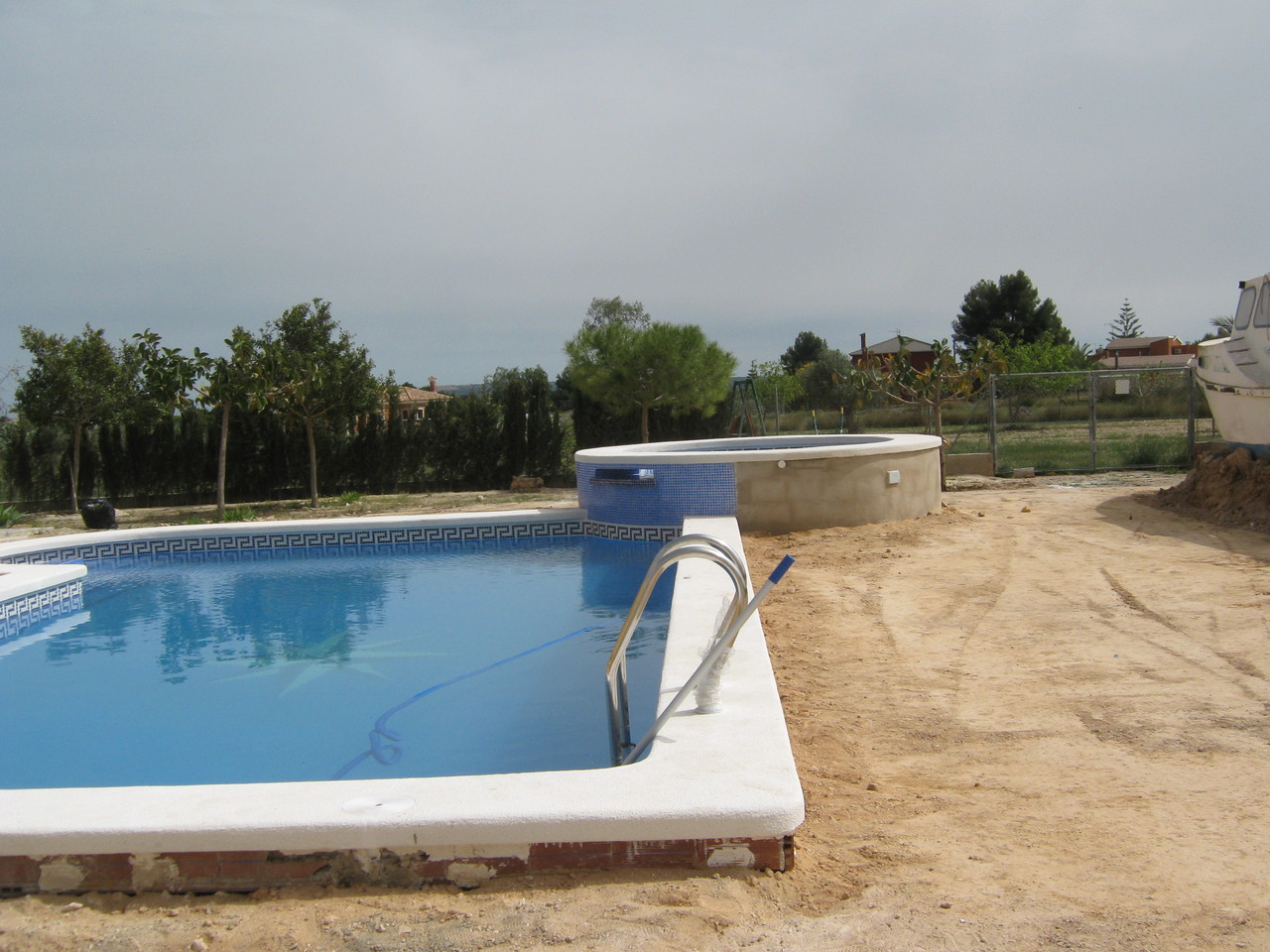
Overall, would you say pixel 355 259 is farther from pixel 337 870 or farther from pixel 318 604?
pixel 337 870

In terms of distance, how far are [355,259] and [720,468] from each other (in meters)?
12.4

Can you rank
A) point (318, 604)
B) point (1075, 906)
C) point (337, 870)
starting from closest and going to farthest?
point (1075, 906), point (337, 870), point (318, 604)

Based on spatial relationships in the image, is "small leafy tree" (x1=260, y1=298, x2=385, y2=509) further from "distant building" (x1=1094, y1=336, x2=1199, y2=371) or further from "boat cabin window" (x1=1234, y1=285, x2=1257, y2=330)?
"distant building" (x1=1094, y1=336, x2=1199, y2=371)

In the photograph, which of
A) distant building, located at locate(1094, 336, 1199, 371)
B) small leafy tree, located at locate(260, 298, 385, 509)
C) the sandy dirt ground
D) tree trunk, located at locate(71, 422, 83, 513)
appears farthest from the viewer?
distant building, located at locate(1094, 336, 1199, 371)

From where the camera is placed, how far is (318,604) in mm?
8750

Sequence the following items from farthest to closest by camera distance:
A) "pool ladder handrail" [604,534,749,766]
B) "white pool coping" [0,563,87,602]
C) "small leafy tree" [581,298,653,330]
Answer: "small leafy tree" [581,298,653,330] → "white pool coping" [0,563,87,602] → "pool ladder handrail" [604,534,749,766]

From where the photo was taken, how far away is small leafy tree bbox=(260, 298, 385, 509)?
1706 cm

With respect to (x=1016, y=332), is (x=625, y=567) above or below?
below

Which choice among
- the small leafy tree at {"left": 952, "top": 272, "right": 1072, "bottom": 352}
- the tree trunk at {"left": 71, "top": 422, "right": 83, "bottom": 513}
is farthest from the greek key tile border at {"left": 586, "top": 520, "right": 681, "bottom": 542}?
the small leafy tree at {"left": 952, "top": 272, "right": 1072, "bottom": 352}

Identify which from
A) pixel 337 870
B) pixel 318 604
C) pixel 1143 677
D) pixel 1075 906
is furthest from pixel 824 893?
pixel 318 604

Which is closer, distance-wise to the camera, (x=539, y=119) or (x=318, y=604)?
(x=318, y=604)

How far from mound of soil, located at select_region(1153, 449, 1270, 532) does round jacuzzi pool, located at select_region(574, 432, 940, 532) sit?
303 cm

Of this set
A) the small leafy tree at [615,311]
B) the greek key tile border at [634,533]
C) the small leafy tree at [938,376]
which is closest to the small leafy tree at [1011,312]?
the small leafy tree at [615,311]

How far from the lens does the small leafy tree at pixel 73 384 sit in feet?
57.8
